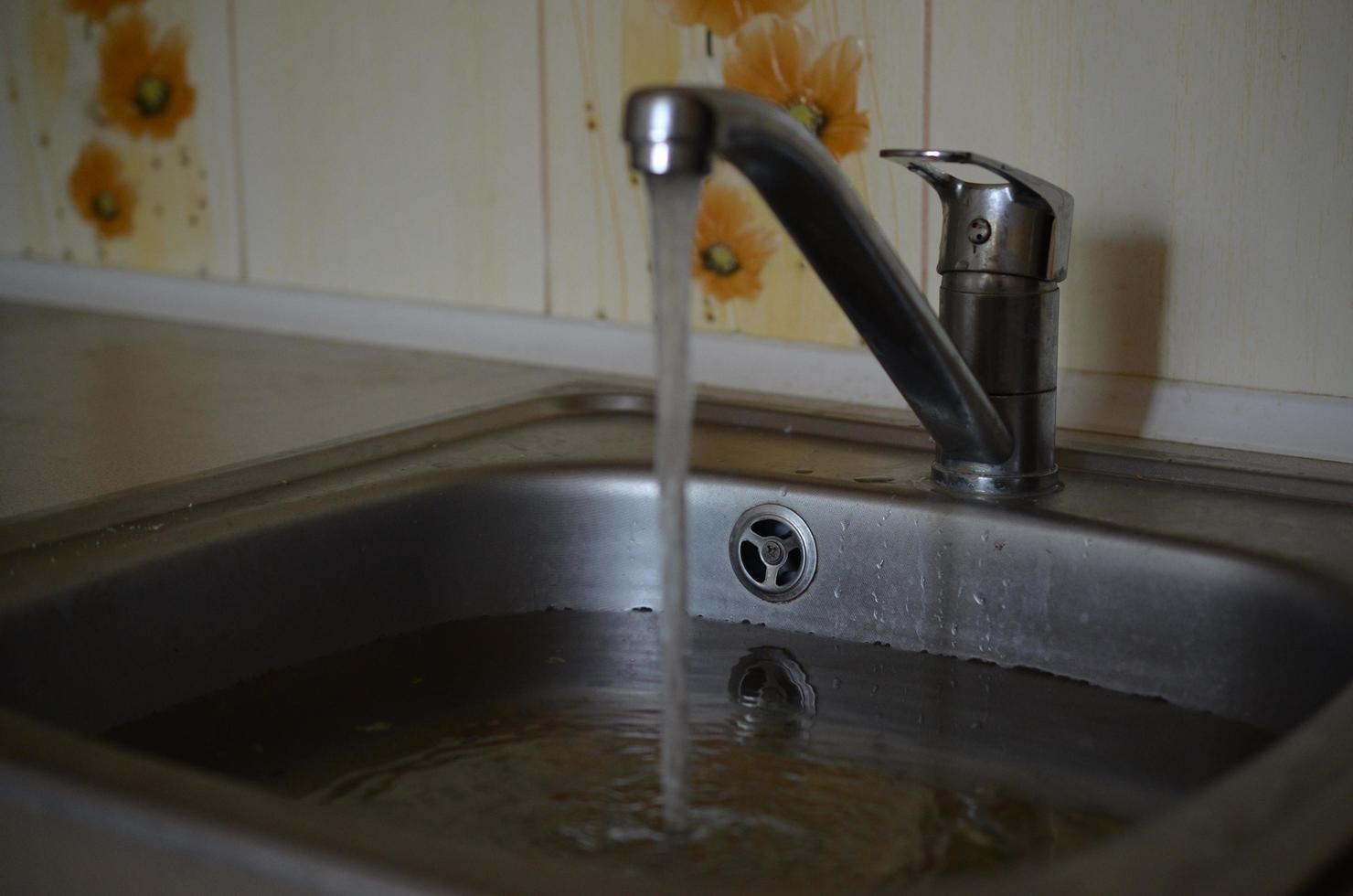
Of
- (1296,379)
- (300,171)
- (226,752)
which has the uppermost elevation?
(300,171)

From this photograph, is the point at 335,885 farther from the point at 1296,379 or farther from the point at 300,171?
the point at 300,171

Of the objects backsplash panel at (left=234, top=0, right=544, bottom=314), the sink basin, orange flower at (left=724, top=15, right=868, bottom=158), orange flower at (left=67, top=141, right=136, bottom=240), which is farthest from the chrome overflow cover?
orange flower at (left=67, top=141, right=136, bottom=240)

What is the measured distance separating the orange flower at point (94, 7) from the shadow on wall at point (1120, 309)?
0.92 meters

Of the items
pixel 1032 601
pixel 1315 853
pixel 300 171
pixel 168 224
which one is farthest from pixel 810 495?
pixel 168 224

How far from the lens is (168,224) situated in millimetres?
1314

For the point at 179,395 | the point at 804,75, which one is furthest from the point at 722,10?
the point at 179,395

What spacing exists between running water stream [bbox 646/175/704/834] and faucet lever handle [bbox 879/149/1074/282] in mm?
216

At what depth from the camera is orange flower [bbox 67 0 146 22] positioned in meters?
1.31

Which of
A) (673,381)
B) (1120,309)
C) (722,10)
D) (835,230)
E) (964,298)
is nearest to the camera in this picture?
(673,381)

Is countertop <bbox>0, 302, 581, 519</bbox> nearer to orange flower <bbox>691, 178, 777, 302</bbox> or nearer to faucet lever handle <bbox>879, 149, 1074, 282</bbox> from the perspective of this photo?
orange flower <bbox>691, 178, 777, 302</bbox>

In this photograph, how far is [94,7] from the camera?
132 cm

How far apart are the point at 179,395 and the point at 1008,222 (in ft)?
1.97

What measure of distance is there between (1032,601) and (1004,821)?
17 cm

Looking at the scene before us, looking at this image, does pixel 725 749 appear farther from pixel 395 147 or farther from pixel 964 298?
pixel 395 147
